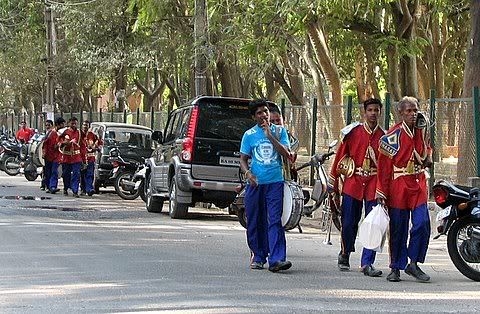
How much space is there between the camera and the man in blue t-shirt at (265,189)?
440 inches

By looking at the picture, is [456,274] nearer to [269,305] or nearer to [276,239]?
[276,239]

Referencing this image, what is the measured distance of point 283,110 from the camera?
2406 centimetres

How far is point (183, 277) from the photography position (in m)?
10.7

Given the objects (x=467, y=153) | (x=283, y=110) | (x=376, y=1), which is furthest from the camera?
(x=283, y=110)

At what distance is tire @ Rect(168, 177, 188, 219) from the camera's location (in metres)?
18.1

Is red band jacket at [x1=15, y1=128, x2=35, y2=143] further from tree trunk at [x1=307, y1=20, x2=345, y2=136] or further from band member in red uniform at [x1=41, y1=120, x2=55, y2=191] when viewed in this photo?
tree trunk at [x1=307, y1=20, x2=345, y2=136]

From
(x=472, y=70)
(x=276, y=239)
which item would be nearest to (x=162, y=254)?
(x=276, y=239)

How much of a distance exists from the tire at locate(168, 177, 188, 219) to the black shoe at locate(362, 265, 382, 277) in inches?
285

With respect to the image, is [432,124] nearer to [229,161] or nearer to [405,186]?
[229,161]

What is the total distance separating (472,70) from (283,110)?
6024 millimetres

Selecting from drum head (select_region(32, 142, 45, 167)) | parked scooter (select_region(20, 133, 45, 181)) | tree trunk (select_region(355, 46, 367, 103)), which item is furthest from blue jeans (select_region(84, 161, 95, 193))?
tree trunk (select_region(355, 46, 367, 103))

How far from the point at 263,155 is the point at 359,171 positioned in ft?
3.37

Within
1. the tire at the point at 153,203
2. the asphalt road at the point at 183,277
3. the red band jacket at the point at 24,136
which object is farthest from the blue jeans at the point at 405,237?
the red band jacket at the point at 24,136

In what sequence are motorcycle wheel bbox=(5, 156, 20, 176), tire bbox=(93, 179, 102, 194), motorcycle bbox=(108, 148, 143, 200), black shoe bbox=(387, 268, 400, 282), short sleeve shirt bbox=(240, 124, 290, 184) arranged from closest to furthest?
black shoe bbox=(387, 268, 400, 282), short sleeve shirt bbox=(240, 124, 290, 184), motorcycle bbox=(108, 148, 143, 200), tire bbox=(93, 179, 102, 194), motorcycle wheel bbox=(5, 156, 20, 176)
